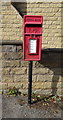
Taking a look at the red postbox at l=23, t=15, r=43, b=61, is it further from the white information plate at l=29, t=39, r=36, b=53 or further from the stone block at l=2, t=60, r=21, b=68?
the stone block at l=2, t=60, r=21, b=68

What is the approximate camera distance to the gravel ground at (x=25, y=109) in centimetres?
285

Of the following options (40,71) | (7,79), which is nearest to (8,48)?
(7,79)

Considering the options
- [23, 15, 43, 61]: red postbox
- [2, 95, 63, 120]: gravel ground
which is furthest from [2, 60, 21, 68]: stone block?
[2, 95, 63, 120]: gravel ground

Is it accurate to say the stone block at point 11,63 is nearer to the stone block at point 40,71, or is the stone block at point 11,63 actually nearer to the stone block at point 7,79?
the stone block at point 7,79

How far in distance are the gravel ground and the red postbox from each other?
113cm

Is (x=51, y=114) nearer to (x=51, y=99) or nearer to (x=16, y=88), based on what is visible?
(x=51, y=99)

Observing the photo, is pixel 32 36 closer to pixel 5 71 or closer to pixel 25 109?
pixel 5 71

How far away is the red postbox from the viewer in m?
2.63

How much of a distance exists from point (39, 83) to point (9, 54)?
1048 millimetres

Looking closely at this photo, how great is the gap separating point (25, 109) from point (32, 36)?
1578mm

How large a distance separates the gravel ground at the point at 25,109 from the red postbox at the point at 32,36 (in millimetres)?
1133

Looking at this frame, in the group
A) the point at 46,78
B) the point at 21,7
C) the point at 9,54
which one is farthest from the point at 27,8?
the point at 46,78

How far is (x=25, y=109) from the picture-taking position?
9.89ft

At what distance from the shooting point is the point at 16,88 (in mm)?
3543
